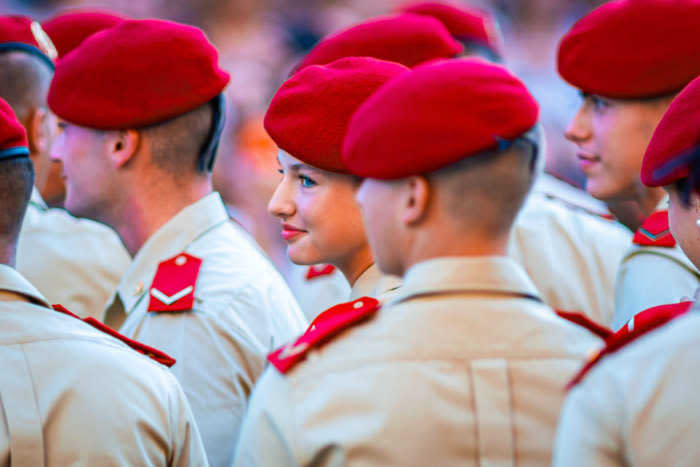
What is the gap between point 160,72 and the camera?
3.50m

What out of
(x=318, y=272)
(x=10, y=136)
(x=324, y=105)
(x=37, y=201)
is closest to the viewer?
(x=10, y=136)

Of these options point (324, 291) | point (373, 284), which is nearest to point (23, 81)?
point (324, 291)

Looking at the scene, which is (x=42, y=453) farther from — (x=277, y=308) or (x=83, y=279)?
(x=83, y=279)

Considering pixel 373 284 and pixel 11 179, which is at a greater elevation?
pixel 11 179

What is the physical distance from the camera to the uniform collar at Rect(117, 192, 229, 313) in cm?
348

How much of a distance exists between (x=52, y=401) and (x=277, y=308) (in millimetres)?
1090

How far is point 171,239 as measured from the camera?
351cm

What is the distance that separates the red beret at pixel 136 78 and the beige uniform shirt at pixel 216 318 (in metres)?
0.35

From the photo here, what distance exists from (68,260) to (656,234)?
2316mm

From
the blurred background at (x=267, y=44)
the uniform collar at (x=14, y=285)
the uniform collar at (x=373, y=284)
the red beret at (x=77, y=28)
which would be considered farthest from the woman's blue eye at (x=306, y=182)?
the blurred background at (x=267, y=44)

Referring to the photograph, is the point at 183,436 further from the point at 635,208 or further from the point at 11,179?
the point at 635,208

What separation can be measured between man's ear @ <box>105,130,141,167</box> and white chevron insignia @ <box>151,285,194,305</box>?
0.59m

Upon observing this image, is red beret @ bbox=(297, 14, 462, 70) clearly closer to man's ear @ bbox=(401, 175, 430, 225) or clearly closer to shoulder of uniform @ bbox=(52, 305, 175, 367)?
shoulder of uniform @ bbox=(52, 305, 175, 367)

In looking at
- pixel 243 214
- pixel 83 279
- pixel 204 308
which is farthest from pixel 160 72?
pixel 243 214
